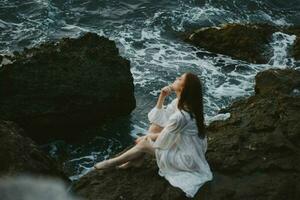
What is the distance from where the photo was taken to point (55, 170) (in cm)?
1021

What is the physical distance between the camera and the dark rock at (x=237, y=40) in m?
18.8

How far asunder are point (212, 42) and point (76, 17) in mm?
5346

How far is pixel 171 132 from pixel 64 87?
447 centimetres

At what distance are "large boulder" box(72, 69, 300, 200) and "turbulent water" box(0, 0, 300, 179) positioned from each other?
9.85 ft

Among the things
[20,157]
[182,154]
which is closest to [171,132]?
[182,154]

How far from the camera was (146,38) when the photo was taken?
2020 centimetres

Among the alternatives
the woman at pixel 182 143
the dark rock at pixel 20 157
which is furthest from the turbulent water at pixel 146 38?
the woman at pixel 182 143

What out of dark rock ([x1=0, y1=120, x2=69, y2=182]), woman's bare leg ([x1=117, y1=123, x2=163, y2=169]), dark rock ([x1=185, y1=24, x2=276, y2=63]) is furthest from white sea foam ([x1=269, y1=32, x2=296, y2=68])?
dark rock ([x1=0, y1=120, x2=69, y2=182])

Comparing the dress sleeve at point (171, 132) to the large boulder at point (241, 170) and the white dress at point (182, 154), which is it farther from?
the large boulder at point (241, 170)

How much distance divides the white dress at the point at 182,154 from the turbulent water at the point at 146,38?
3505 mm

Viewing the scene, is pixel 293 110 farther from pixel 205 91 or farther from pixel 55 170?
pixel 205 91

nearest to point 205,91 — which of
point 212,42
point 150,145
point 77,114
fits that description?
point 212,42

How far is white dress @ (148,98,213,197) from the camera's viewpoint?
30.0 ft

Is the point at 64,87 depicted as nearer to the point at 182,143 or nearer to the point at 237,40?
the point at 182,143
